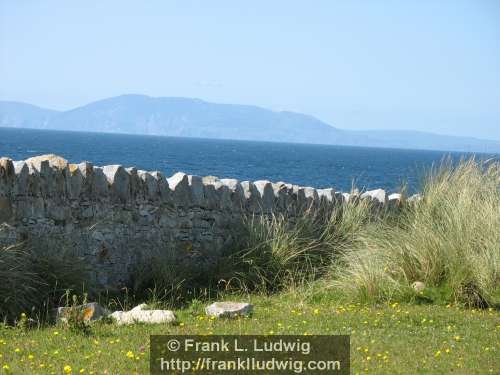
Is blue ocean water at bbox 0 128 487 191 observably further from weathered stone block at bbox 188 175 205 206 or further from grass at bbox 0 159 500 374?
weathered stone block at bbox 188 175 205 206

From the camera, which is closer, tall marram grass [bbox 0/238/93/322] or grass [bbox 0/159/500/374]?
grass [bbox 0/159/500/374]

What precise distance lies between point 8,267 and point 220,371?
10.3 ft

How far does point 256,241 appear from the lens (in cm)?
1067

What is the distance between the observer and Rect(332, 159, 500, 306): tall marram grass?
9273 mm

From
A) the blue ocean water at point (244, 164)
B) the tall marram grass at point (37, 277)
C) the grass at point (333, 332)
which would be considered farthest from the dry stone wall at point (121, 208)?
the blue ocean water at point (244, 164)

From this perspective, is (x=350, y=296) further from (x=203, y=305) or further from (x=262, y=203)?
(x=262, y=203)

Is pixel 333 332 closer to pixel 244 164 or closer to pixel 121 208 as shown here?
pixel 121 208

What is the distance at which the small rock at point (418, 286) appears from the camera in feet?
30.9

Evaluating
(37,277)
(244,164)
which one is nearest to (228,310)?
(37,277)

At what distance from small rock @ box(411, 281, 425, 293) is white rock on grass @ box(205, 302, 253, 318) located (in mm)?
2379

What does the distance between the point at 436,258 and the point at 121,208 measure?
3.97 meters

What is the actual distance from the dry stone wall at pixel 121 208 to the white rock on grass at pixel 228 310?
6.87 feet

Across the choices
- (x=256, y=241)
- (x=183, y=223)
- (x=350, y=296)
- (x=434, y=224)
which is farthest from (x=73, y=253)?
(x=434, y=224)

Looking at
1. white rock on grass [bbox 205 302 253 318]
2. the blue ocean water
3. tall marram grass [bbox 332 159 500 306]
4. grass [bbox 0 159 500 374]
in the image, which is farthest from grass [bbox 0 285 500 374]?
the blue ocean water
